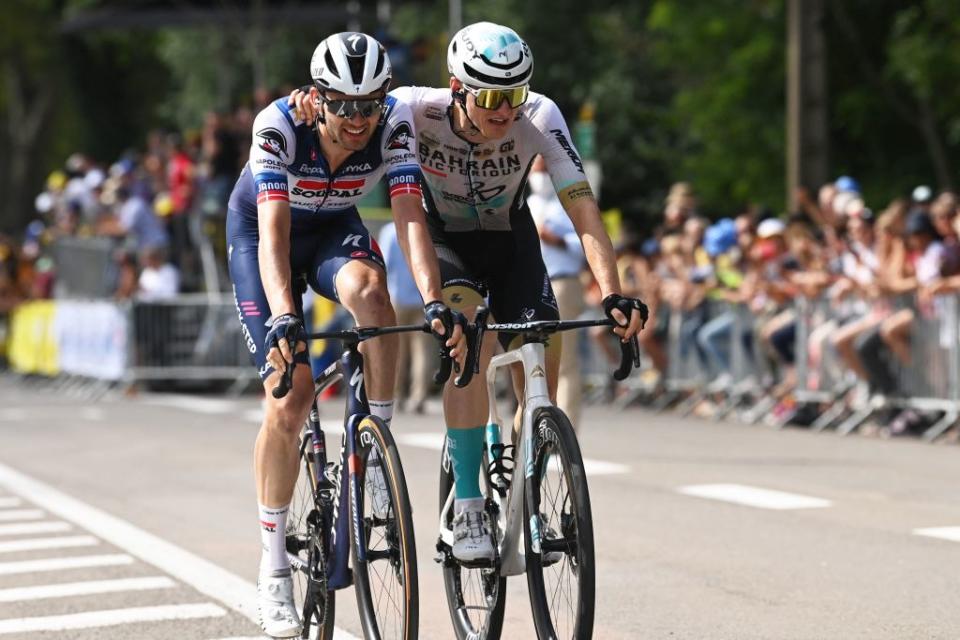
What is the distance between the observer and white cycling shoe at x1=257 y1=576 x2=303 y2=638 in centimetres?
602

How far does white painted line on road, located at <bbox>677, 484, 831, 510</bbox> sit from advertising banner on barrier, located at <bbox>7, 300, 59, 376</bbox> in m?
15.8

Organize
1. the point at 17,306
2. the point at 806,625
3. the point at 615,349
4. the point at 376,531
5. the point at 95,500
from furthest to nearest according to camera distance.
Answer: the point at 17,306
the point at 615,349
the point at 95,500
the point at 806,625
the point at 376,531

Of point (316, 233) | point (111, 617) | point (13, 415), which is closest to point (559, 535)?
point (316, 233)

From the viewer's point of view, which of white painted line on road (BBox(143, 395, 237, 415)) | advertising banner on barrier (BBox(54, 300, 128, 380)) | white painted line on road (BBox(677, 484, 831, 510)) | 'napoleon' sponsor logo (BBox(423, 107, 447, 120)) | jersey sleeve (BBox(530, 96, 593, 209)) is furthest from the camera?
advertising banner on barrier (BBox(54, 300, 128, 380))

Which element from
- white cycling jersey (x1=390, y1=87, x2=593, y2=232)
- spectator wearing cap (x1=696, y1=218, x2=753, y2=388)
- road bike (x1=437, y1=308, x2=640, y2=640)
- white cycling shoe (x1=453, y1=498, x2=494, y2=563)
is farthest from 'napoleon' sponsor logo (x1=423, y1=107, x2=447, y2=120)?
spectator wearing cap (x1=696, y1=218, x2=753, y2=388)

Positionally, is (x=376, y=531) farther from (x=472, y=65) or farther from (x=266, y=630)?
(x=472, y=65)

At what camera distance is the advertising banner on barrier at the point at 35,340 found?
2608 centimetres

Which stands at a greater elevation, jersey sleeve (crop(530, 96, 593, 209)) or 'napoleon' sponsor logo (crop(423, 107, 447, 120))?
'napoleon' sponsor logo (crop(423, 107, 447, 120))

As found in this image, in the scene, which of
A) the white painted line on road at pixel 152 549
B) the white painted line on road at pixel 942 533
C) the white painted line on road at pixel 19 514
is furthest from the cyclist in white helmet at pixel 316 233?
the white painted line on road at pixel 19 514

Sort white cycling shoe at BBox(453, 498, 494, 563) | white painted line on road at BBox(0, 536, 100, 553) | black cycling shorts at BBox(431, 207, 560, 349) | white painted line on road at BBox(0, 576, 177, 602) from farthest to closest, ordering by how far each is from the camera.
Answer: white painted line on road at BBox(0, 536, 100, 553)
white painted line on road at BBox(0, 576, 177, 602)
black cycling shorts at BBox(431, 207, 560, 349)
white cycling shoe at BBox(453, 498, 494, 563)

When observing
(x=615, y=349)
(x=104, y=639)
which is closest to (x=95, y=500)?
(x=104, y=639)

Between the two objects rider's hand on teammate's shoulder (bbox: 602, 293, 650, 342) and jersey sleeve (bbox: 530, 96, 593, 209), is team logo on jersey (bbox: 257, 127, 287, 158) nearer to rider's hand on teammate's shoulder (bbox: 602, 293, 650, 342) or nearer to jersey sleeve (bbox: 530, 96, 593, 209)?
jersey sleeve (bbox: 530, 96, 593, 209)

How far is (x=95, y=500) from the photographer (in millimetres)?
11133

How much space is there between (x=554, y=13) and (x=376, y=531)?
3741 centimetres
